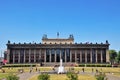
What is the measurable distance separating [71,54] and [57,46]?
1090 cm

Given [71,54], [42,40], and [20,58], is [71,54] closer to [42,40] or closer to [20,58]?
[42,40]

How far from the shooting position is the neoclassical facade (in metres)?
172

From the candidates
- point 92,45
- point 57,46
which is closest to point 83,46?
point 92,45

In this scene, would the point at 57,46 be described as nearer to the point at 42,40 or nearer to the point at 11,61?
the point at 42,40

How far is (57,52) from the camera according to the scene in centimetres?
17462

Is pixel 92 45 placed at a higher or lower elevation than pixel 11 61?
higher

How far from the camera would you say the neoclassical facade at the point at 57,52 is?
172500 mm

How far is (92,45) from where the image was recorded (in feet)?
566

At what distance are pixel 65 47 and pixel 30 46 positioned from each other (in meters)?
22.9

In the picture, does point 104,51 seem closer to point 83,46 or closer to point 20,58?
point 83,46

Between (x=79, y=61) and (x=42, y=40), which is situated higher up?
(x=42, y=40)

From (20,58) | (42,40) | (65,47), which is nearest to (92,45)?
(65,47)

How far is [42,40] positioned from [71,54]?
71.8ft

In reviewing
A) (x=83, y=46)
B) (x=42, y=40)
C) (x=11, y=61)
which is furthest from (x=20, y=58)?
(x=83, y=46)
